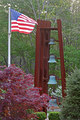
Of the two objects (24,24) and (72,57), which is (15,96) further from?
(72,57)

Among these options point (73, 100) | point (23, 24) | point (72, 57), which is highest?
point (23, 24)

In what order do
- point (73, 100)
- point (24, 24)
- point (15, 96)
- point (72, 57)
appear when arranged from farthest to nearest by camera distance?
point (72, 57) → point (24, 24) → point (73, 100) → point (15, 96)

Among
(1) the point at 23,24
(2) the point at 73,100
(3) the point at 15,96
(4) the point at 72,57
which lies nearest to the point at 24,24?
(1) the point at 23,24

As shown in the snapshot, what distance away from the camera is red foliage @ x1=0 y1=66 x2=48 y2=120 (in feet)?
21.7

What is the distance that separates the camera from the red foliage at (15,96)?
6605 millimetres

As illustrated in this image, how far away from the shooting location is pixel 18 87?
689 cm

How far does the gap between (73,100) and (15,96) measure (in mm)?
2922

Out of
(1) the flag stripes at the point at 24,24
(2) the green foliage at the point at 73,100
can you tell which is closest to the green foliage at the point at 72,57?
(1) the flag stripes at the point at 24,24

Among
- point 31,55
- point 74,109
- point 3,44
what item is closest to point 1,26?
point 3,44

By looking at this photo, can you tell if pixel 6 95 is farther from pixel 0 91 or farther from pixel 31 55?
pixel 31 55

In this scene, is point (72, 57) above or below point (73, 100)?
below

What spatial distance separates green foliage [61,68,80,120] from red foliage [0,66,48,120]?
199 centimetres

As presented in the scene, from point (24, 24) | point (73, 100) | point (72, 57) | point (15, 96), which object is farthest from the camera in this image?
point (72, 57)

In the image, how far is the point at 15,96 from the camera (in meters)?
6.54
